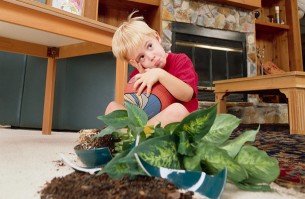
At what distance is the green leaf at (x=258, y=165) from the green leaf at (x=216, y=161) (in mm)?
30

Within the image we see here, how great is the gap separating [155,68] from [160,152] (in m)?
0.35

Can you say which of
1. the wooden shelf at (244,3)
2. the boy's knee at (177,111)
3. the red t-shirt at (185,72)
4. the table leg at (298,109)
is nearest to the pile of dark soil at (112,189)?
the boy's knee at (177,111)

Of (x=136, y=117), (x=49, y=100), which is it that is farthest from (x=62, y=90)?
(x=136, y=117)

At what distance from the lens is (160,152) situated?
14.9 inches

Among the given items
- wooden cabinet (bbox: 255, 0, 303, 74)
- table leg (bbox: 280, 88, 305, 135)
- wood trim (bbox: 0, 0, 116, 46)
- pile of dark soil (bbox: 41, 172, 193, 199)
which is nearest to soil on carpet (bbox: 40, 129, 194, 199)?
pile of dark soil (bbox: 41, 172, 193, 199)

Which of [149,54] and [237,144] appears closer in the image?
[237,144]

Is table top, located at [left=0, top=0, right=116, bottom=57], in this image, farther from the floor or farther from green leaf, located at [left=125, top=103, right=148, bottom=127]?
green leaf, located at [left=125, top=103, right=148, bottom=127]

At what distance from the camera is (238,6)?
3.01 meters

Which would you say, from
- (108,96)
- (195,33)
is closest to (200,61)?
(195,33)

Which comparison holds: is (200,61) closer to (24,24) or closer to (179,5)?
(179,5)

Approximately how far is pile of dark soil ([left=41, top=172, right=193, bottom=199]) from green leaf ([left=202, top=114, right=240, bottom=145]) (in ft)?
0.44

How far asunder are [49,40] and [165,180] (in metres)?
1.04

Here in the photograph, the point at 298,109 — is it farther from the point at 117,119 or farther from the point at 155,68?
the point at 117,119

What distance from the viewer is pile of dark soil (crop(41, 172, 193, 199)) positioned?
322mm
